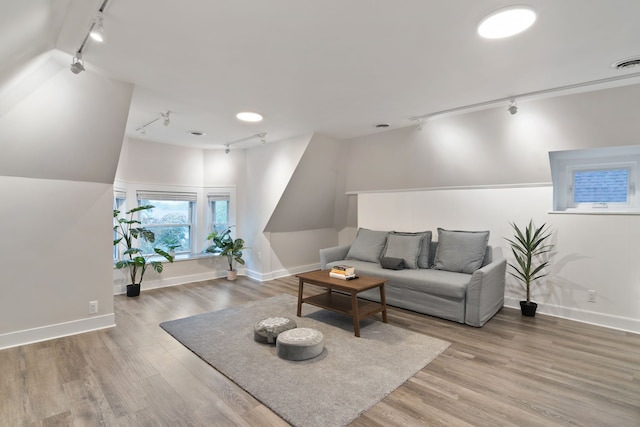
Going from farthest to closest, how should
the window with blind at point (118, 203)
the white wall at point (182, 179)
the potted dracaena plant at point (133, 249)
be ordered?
the white wall at point (182, 179) < the window with blind at point (118, 203) < the potted dracaena plant at point (133, 249)

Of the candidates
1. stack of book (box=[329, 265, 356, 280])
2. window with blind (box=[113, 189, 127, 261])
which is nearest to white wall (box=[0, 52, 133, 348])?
window with blind (box=[113, 189, 127, 261])

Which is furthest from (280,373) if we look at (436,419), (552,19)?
(552,19)

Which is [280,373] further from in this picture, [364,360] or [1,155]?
[1,155]

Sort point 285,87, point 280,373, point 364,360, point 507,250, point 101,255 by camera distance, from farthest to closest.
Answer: point 507,250
point 101,255
point 285,87
point 364,360
point 280,373

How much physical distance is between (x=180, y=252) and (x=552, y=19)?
5.83 meters

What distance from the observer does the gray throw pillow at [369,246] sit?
4.69 m

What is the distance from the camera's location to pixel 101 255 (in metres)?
3.39

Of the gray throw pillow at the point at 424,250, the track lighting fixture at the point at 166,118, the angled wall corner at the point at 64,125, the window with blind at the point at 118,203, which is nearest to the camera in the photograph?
the angled wall corner at the point at 64,125

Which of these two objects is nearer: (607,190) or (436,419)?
(436,419)

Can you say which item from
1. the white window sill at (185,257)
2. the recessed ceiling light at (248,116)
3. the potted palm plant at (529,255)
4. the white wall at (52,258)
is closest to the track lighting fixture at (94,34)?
the white wall at (52,258)

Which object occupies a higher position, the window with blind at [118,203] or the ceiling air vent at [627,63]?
the ceiling air vent at [627,63]

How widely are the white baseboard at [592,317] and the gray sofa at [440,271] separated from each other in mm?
483

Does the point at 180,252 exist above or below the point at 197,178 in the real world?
below

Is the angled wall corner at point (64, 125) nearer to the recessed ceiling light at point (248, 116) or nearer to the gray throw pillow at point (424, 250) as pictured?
the recessed ceiling light at point (248, 116)
